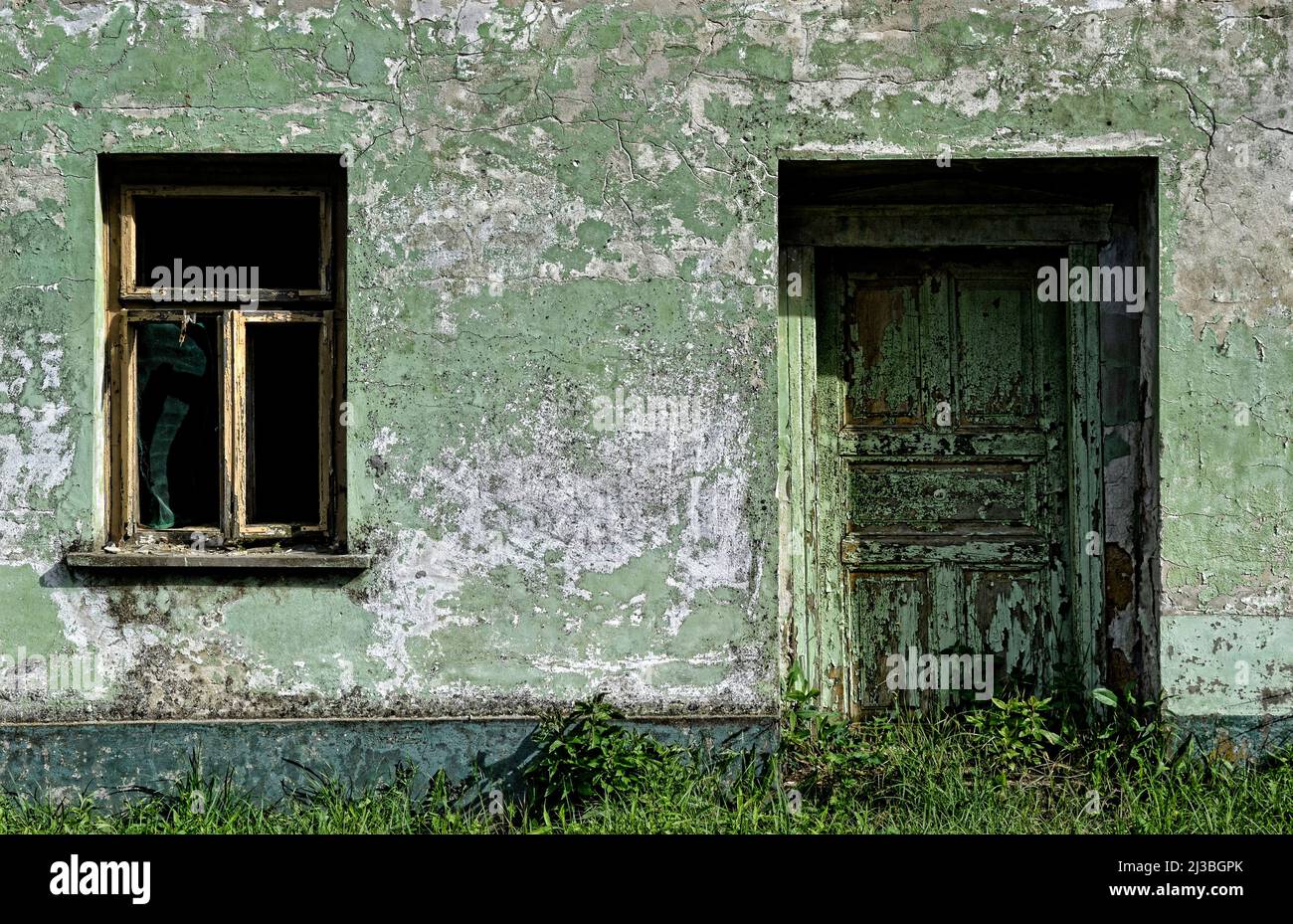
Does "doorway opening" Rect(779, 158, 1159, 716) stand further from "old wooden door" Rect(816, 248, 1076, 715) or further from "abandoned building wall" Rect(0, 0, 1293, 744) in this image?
"abandoned building wall" Rect(0, 0, 1293, 744)

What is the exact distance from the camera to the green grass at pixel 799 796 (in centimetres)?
394

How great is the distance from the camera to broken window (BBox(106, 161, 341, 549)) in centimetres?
439

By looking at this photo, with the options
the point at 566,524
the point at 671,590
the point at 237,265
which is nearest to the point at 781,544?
the point at 671,590

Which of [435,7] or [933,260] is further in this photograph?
[933,260]

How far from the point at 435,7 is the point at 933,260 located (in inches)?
83.3

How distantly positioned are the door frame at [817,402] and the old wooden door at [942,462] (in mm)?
54

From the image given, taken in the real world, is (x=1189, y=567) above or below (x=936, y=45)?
below

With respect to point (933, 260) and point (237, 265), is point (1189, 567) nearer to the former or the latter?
point (933, 260)

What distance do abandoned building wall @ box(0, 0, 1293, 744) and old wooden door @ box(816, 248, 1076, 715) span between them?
52 centimetres

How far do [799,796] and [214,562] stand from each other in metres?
2.22

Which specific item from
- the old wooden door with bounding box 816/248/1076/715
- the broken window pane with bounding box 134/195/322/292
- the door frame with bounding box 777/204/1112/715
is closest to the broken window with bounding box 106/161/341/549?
A: the broken window pane with bounding box 134/195/322/292

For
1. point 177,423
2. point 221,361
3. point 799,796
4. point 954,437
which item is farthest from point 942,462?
point 177,423

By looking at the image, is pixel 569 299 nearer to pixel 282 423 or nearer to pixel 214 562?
pixel 282 423

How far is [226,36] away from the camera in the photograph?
4.22 meters
